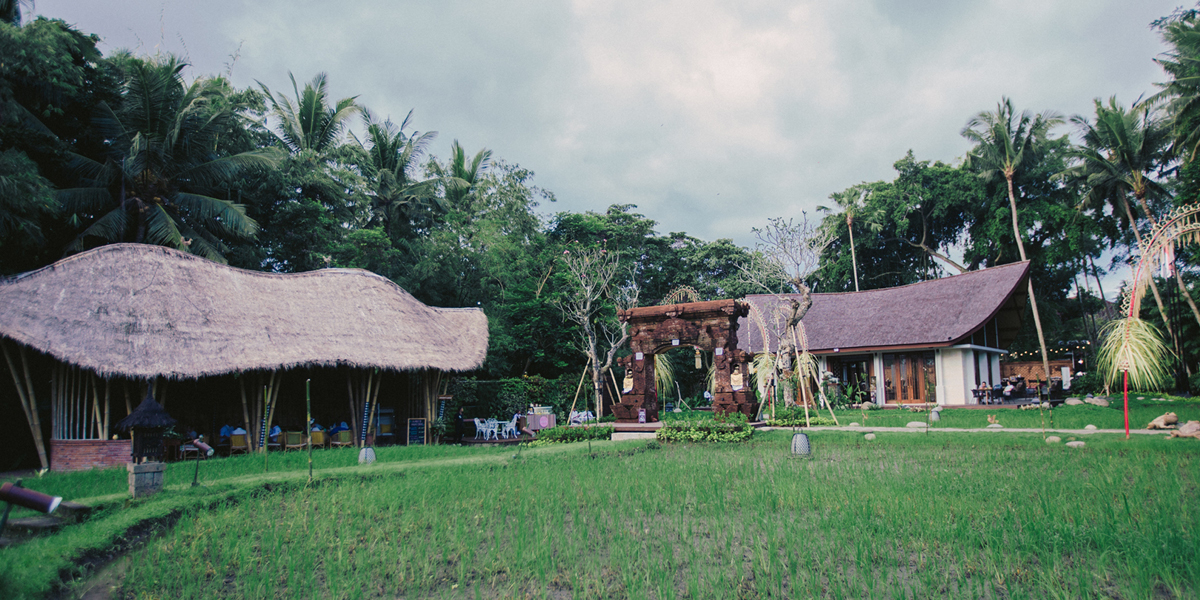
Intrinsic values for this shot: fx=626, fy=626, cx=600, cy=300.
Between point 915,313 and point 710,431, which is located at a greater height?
point 915,313

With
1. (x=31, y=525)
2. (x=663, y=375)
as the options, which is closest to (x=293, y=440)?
(x=31, y=525)

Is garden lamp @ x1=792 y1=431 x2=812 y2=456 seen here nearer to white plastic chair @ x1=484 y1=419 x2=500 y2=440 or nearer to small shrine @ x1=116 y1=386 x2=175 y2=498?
small shrine @ x1=116 y1=386 x2=175 y2=498

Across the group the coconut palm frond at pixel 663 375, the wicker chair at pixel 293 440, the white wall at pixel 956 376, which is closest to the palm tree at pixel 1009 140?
the white wall at pixel 956 376

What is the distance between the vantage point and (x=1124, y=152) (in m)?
23.7

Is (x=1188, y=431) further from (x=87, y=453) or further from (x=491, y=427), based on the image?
(x=87, y=453)

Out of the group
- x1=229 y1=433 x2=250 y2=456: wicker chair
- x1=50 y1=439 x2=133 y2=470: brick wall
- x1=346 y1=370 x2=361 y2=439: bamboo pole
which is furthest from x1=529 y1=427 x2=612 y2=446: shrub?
x1=50 y1=439 x2=133 y2=470: brick wall

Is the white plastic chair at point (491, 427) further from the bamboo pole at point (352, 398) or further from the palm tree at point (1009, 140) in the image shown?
the palm tree at point (1009, 140)

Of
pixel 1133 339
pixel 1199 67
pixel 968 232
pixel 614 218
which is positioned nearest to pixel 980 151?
pixel 968 232

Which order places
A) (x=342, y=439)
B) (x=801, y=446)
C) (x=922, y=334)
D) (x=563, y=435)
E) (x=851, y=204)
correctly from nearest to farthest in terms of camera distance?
1. (x=801, y=446)
2. (x=563, y=435)
3. (x=342, y=439)
4. (x=922, y=334)
5. (x=851, y=204)

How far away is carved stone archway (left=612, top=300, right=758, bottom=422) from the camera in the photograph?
627 inches

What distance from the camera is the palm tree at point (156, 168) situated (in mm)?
16438

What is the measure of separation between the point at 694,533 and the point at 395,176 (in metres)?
25.4

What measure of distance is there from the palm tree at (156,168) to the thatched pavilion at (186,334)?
384cm

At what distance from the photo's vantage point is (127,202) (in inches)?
675
